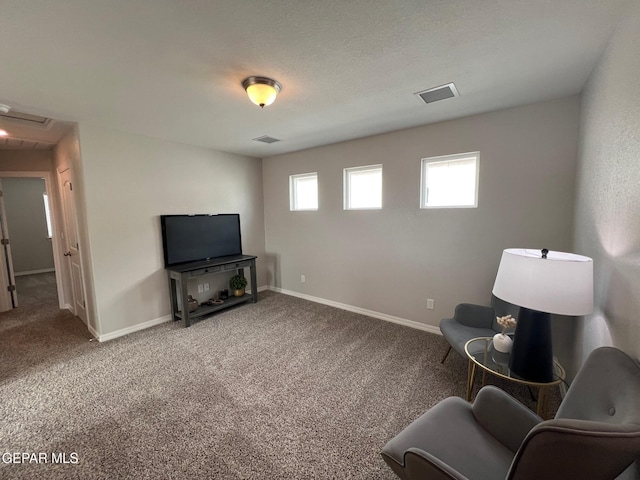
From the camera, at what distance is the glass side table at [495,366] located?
65.1 inches

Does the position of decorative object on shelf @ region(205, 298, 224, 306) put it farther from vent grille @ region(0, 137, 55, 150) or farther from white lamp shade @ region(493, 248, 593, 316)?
white lamp shade @ region(493, 248, 593, 316)

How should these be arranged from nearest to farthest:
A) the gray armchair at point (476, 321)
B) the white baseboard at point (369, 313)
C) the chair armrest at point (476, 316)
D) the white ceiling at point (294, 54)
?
1. the white ceiling at point (294, 54)
2. the gray armchair at point (476, 321)
3. the chair armrest at point (476, 316)
4. the white baseboard at point (369, 313)

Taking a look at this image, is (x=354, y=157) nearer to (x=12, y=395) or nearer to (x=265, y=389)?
(x=265, y=389)

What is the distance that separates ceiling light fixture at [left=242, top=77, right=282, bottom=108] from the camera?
2.00 meters

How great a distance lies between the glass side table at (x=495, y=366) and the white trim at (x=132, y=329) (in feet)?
12.3

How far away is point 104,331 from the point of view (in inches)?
127

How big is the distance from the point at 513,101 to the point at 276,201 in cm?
356

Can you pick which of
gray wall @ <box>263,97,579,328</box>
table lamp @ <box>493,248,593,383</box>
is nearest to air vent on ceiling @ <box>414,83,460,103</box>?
gray wall @ <box>263,97,579,328</box>

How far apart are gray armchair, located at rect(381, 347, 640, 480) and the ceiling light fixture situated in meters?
2.32

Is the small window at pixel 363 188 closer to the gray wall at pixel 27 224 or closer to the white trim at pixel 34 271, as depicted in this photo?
the white trim at pixel 34 271

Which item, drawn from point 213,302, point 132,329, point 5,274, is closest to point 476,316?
point 213,302

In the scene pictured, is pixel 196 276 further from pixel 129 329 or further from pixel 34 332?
pixel 34 332

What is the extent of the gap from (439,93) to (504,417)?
7.73ft

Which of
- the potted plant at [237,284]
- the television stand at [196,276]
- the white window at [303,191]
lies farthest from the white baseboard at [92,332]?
the white window at [303,191]
